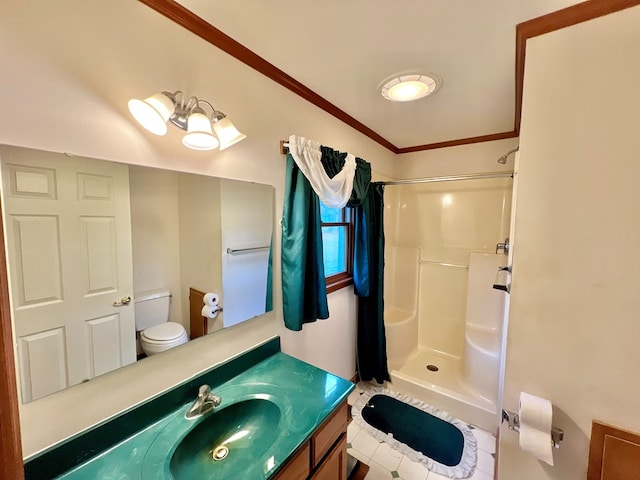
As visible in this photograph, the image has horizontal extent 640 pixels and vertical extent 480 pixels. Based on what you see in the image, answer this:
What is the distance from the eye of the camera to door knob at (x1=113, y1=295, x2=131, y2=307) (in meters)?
0.91

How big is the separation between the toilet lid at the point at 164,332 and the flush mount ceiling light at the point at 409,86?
166 cm

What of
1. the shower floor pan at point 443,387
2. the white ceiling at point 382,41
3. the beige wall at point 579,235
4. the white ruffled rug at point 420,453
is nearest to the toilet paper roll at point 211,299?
the white ceiling at point 382,41

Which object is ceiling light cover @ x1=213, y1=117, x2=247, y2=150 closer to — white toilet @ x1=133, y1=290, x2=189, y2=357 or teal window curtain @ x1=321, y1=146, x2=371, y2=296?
white toilet @ x1=133, y1=290, x2=189, y2=357

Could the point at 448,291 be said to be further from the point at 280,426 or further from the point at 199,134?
the point at 199,134

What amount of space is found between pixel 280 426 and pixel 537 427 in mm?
929

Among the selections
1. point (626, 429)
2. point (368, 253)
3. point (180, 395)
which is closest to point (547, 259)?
point (626, 429)

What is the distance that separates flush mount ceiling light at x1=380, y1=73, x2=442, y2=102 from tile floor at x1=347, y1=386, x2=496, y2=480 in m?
2.36

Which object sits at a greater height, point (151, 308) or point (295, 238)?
point (295, 238)

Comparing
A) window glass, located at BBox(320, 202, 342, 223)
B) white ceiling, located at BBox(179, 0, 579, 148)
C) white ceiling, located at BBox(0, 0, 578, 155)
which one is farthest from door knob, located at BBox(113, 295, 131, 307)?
window glass, located at BBox(320, 202, 342, 223)

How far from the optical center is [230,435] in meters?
1.06

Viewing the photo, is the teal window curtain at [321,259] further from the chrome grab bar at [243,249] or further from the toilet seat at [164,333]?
the toilet seat at [164,333]

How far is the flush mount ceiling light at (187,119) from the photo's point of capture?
85 centimetres

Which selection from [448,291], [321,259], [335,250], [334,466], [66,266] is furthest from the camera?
[448,291]

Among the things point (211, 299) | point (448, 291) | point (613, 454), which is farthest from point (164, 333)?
point (448, 291)
